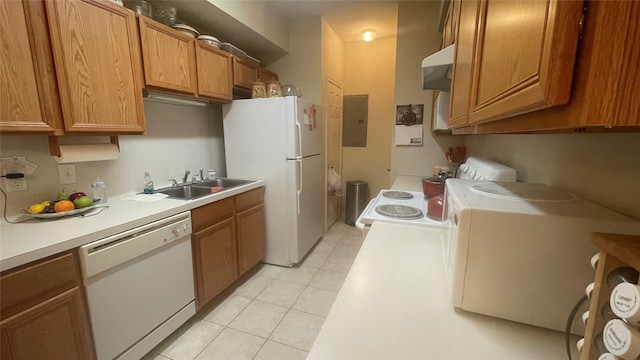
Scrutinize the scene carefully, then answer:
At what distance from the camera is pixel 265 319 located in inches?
73.0

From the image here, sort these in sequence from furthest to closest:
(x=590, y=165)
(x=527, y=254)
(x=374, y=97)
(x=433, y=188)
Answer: (x=374, y=97)
(x=433, y=188)
(x=590, y=165)
(x=527, y=254)

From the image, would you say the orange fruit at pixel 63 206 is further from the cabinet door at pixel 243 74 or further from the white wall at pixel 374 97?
the white wall at pixel 374 97

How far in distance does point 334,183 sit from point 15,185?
287 cm

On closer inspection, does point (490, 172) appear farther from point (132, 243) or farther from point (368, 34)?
point (368, 34)

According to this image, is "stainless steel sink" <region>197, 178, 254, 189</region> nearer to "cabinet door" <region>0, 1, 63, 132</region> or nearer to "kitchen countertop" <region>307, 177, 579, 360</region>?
"cabinet door" <region>0, 1, 63, 132</region>

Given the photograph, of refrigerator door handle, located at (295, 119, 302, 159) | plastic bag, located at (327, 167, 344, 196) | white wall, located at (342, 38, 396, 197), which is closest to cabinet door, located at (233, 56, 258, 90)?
refrigerator door handle, located at (295, 119, 302, 159)

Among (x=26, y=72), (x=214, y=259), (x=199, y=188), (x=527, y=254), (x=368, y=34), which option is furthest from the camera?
(x=368, y=34)

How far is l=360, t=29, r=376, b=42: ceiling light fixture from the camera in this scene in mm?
3250

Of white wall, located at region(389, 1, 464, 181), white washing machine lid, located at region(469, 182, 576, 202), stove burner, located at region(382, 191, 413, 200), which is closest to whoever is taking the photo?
white washing machine lid, located at region(469, 182, 576, 202)

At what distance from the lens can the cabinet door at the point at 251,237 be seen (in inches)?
86.6

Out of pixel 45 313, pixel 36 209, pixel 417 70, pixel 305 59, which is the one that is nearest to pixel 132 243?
pixel 45 313

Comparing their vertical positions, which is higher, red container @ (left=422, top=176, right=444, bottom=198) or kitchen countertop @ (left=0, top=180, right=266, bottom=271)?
red container @ (left=422, top=176, right=444, bottom=198)

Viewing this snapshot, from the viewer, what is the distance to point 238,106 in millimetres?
2426

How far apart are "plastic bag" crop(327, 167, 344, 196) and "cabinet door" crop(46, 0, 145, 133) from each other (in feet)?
7.55
